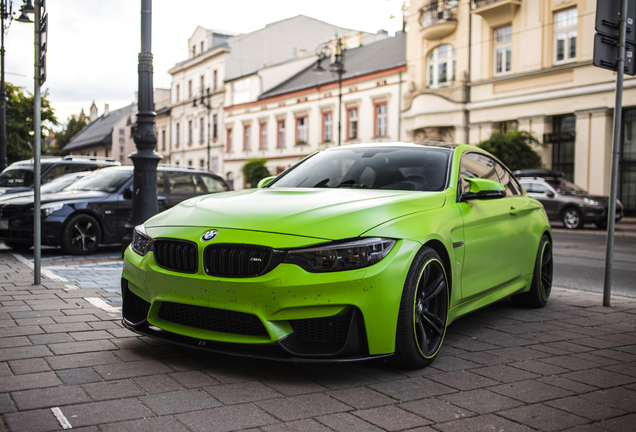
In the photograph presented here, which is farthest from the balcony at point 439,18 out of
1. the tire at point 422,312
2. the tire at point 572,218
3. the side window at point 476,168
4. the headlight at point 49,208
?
the tire at point 422,312

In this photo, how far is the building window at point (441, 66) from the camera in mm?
30141

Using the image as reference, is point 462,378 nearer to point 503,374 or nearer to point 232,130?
point 503,374

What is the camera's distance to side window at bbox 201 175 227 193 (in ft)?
39.3

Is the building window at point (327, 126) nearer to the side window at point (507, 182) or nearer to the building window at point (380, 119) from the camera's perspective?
the building window at point (380, 119)

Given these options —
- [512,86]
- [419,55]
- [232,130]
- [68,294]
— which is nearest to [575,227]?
[512,86]

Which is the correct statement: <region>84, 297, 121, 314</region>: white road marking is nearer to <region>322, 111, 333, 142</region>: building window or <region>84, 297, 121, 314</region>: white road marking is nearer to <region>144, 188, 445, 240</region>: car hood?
<region>144, 188, 445, 240</region>: car hood

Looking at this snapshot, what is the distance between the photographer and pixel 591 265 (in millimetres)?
9898

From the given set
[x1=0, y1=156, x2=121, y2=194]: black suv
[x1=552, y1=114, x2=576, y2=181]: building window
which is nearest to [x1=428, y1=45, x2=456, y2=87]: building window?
[x1=552, y1=114, x2=576, y2=181]: building window

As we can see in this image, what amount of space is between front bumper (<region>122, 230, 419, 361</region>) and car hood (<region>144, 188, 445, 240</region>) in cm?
13

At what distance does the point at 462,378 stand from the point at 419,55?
2967 centimetres

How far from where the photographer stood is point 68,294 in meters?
5.84

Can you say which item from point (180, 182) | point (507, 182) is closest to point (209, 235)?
point (507, 182)

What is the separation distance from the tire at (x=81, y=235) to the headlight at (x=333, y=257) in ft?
24.2

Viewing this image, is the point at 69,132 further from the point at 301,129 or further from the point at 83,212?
the point at 83,212
